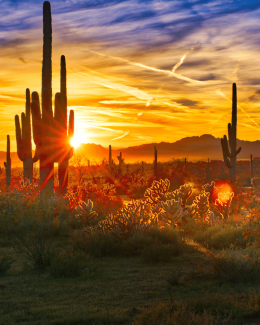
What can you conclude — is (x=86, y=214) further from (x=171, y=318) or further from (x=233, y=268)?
(x=171, y=318)

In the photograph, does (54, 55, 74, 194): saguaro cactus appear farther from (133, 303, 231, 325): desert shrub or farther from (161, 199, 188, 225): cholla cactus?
(133, 303, 231, 325): desert shrub

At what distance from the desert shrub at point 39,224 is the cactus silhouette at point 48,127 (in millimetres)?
1969

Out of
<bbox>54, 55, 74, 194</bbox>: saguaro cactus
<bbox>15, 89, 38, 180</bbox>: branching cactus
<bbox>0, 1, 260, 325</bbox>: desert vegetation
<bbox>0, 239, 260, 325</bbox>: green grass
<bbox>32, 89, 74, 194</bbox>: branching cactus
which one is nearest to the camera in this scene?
<bbox>0, 239, 260, 325</bbox>: green grass

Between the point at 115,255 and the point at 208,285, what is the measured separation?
127 inches

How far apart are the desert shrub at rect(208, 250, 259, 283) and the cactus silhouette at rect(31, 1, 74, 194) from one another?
1034 centimetres

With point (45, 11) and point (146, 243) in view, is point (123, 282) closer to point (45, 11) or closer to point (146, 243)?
point (146, 243)

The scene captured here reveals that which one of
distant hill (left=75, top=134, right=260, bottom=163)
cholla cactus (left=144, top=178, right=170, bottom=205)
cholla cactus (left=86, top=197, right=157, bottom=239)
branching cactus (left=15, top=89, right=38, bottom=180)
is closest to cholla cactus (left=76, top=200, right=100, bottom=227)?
cholla cactus (left=144, top=178, right=170, bottom=205)

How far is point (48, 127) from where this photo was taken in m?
16.7

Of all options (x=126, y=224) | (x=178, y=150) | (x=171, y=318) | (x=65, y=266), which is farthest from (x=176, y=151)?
(x=171, y=318)

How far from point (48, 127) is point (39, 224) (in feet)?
19.9

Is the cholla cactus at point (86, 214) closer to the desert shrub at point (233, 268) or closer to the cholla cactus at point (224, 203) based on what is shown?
the cholla cactus at point (224, 203)

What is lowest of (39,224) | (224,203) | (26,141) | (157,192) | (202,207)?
(39,224)

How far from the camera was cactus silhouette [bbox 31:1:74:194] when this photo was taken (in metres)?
16.6

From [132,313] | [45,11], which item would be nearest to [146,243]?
[132,313]
